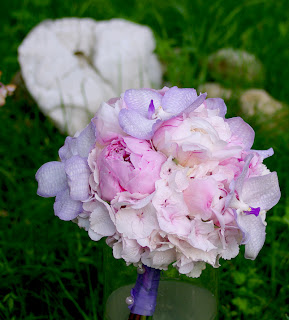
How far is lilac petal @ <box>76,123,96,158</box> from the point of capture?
103cm

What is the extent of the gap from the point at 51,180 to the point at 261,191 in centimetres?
42

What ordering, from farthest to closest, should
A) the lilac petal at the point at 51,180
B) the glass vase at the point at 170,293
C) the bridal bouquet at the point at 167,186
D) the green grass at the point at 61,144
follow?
the green grass at the point at 61,144 → the glass vase at the point at 170,293 → the lilac petal at the point at 51,180 → the bridal bouquet at the point at 167,186

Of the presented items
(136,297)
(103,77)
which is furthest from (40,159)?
Result: (136,297)

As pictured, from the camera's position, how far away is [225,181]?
97cm

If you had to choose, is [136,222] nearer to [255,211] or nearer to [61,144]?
[255,211]

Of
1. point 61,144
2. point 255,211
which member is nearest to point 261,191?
point 255,211

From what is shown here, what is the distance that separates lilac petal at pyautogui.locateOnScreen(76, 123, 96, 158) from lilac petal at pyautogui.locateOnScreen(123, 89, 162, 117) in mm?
90

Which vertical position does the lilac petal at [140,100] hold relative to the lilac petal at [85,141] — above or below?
above

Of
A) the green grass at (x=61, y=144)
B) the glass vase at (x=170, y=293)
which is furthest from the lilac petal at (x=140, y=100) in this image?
the green grass at (x=61, y=144)

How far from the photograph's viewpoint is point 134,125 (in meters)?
0.97

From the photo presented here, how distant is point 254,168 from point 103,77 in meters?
1.89

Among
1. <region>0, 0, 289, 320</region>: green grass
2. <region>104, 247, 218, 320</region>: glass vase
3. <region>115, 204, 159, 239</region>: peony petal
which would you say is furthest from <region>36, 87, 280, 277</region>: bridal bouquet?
<region>0, 0, 289, 320</region>: green grass

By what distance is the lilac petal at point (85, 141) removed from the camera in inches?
40.5

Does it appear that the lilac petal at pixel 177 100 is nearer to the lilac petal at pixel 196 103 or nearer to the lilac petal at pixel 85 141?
the lilac petal at pixel 196 103
